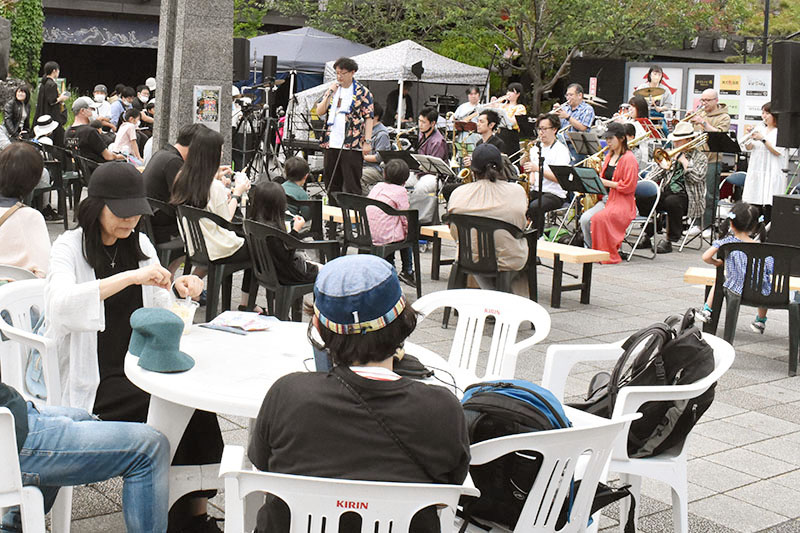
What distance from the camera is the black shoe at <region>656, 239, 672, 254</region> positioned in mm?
13055

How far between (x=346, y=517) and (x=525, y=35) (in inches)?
978

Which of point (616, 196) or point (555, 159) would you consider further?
point (555, 159)

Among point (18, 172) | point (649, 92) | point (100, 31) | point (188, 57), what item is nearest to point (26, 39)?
point (100, 31)

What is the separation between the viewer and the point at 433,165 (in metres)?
11.9

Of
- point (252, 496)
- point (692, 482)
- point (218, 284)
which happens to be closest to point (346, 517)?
point (252, 496)

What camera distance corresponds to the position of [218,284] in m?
7.39

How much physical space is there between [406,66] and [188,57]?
453 inches

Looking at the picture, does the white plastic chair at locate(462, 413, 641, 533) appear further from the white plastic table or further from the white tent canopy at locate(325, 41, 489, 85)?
the white tent canopy at locate(325, 41, 489, 85)

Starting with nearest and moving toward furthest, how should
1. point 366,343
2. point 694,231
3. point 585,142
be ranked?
point 366,343, point 585,142, point 694,231

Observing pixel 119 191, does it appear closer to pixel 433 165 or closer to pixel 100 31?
pixel 433 165

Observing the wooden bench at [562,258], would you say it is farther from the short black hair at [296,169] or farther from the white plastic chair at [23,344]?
the white plastic chair at [23,344]

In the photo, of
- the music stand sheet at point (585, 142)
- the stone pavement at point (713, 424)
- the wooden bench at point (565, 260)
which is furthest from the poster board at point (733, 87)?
the wooden bench at point (565, 260)

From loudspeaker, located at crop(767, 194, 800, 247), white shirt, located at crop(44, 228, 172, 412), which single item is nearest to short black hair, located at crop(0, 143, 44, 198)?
white shirt, located at crop(44, 228, 172, 412)

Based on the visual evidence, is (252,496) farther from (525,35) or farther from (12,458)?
(525,35)
